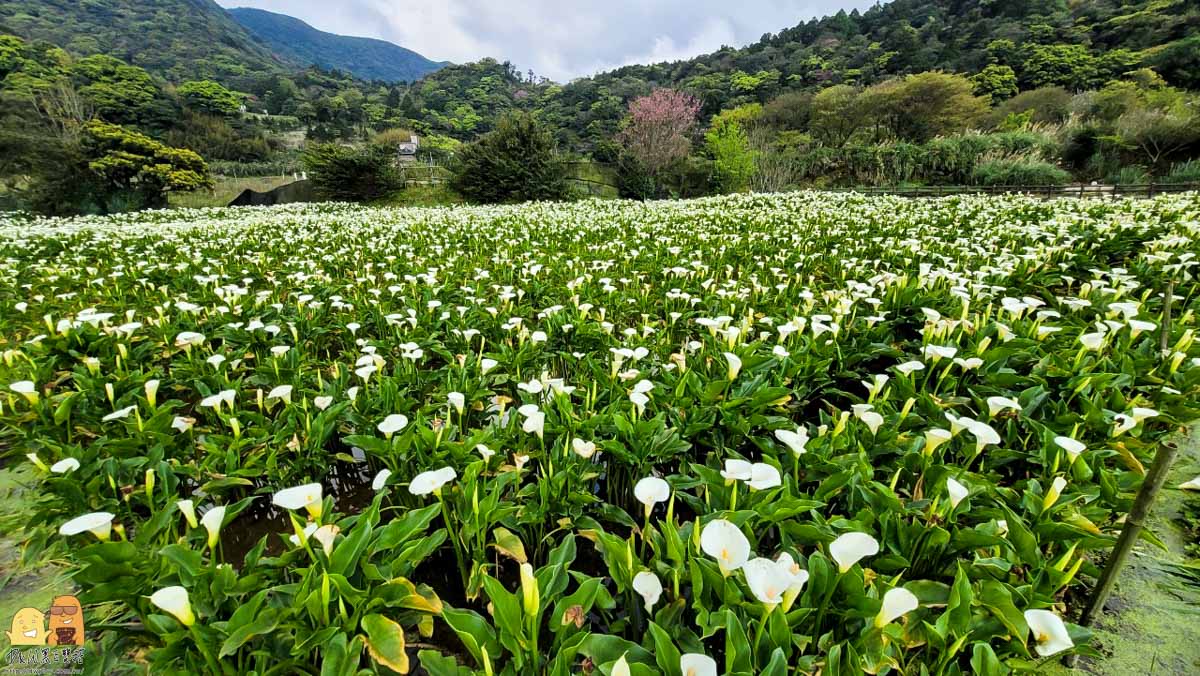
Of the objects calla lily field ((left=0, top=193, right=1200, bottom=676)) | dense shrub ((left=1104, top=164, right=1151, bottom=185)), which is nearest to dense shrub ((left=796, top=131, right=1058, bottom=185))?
dense shrub ((left=1104, top=164, right=1151, bottom=185))

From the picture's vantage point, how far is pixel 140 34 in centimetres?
8844

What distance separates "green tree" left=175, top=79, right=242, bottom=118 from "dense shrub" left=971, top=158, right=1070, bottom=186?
6389 centimetres

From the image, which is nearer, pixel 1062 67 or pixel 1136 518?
pixel 1136 518

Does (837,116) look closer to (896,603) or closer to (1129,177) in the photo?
(1129,177)

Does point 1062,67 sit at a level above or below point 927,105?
above

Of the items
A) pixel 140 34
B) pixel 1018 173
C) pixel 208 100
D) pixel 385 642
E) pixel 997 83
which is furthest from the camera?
pixel 140 34

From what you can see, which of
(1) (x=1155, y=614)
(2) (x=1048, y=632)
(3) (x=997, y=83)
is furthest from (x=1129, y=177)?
(2) (x=1048, y=632)

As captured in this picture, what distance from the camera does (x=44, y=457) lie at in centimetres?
260

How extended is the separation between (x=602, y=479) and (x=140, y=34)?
132m

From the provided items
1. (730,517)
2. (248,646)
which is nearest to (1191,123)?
(730,517)

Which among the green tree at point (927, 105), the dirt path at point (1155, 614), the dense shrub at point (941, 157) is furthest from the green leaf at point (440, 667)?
the green tree at point (927, 105)

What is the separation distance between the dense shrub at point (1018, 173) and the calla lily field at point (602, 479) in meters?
20.3

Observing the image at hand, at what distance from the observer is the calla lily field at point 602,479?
4.53ft

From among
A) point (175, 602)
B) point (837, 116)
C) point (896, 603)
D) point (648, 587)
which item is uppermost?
point (837, 116)
